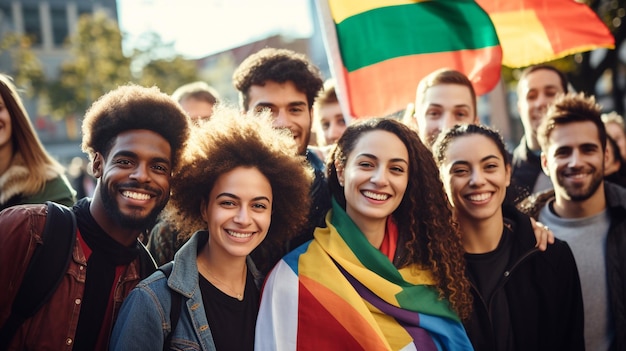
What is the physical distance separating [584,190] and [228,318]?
261cm

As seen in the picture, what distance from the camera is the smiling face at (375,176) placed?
3588mm

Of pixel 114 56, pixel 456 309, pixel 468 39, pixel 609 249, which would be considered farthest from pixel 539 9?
pixel 114 56

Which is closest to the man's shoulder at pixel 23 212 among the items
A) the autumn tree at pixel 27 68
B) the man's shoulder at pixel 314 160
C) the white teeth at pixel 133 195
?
the white teeth at pixel 133 195

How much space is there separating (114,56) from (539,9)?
2490cm

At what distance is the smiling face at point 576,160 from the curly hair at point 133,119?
260cm

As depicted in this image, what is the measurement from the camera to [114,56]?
27703mm

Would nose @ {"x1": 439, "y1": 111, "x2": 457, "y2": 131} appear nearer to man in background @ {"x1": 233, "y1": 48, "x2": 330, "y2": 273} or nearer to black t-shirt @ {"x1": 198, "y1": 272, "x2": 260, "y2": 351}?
man in background @ {"x1": 233, "y1": 48, "x2": 330, "y2": 273}

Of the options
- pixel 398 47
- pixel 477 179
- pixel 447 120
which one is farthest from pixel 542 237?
pixel 398 47

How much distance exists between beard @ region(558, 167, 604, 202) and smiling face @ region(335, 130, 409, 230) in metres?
1.41

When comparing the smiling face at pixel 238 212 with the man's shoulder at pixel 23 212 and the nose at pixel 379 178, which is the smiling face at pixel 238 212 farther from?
the man's shoulder at pixel 23 212

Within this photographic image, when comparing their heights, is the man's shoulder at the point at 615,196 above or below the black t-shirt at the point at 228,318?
above

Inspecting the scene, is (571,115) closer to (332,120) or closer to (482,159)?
(482,159)

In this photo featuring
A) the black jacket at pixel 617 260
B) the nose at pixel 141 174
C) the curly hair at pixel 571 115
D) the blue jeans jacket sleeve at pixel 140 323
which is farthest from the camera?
the curly hair at pixel 571 115

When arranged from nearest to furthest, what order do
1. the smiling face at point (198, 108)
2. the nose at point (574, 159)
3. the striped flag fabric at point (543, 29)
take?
the nose at point (574, 159), the striped flag fabric at point (543, 29), the smiling face at point (198, 108)
